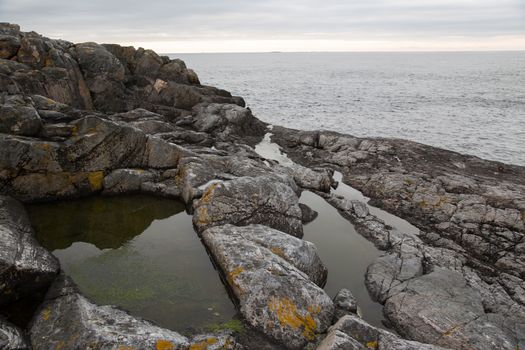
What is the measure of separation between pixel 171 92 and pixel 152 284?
38.1 meters

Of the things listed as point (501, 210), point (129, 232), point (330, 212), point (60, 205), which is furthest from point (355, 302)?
point (60, 205)

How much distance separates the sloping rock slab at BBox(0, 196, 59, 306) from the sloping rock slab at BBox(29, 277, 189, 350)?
838mm

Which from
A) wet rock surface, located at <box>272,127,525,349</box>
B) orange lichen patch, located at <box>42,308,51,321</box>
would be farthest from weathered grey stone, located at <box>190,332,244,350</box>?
wet rock surface, located at <box>272,127,525,349</box>

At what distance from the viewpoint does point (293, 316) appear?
1227 cm

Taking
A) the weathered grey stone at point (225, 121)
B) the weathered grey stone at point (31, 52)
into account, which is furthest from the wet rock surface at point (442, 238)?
the weathered grey stone at point (31, 52)

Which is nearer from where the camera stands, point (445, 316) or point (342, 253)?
point (445, 316)

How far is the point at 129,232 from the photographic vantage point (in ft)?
60.1

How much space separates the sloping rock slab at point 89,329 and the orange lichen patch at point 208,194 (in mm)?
8037

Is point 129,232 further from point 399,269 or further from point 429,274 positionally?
point 429,274

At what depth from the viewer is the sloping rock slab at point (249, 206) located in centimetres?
1833

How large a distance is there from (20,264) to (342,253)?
14.5 m

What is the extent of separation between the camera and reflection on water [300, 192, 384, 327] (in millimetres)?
15302

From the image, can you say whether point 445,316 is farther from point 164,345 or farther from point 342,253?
point 164,345

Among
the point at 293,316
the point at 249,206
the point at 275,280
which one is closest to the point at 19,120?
the point at 249,206
